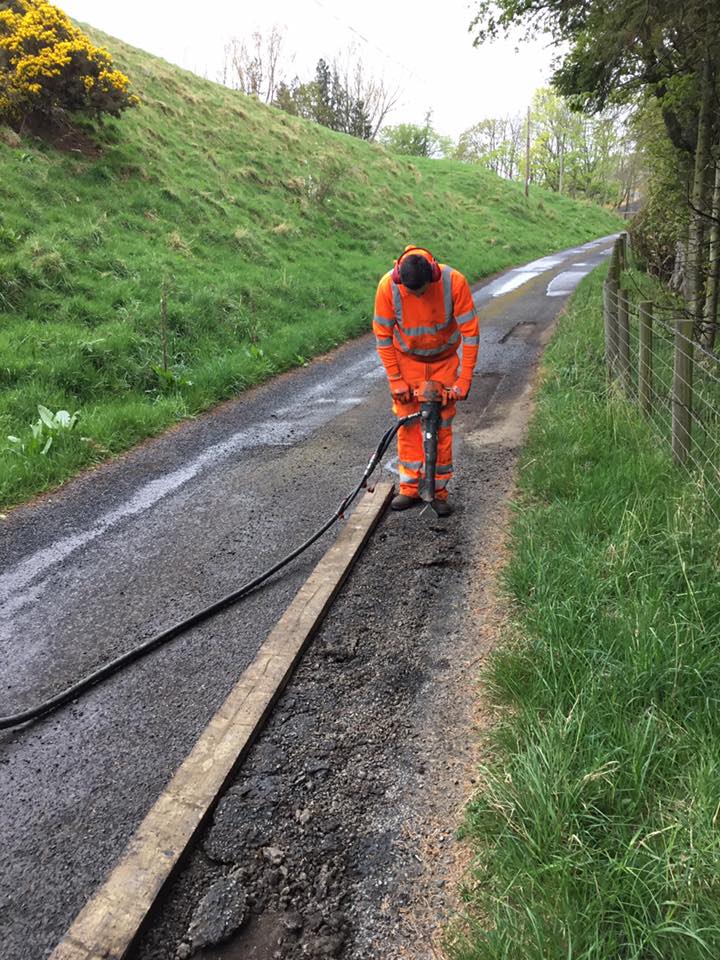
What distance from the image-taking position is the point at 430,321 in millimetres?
4250

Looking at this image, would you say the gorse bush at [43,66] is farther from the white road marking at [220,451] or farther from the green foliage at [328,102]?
the green foliage at [328,102]

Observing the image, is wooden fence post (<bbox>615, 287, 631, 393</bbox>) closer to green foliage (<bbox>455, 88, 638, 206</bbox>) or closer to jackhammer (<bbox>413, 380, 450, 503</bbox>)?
jackhammer (<bbox>413, 380, 450, 503</bbox>)

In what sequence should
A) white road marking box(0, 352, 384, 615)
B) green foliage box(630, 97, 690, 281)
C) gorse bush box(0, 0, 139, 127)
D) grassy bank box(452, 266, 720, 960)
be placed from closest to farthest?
grassy bank box(452, 266, 720, 960)
white road marking box(0, 352, 384, 615)
green foliage box(630, 97, 690, 281)
gorse bush box(0, 0, 139, 127)

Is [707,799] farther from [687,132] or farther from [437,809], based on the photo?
[687,132]

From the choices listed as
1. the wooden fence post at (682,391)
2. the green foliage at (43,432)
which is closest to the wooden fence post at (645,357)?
the wooden fence post at (682,391)

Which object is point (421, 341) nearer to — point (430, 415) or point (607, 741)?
point (430, 415)

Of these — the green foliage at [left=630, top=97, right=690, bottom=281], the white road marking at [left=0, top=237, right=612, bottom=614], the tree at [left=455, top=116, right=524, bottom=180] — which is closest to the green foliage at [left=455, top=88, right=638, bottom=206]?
the tree at [left=455, top=116, right=524, bottom=180]

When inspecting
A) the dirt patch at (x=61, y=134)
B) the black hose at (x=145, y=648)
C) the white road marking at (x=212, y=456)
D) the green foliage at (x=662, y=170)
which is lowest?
the black hose at (x=145, y=648)

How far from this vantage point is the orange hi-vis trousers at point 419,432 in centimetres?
450

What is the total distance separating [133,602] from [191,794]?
1.64 metres

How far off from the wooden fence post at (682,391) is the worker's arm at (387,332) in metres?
1.76

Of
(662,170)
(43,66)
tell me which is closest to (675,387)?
(662,170)

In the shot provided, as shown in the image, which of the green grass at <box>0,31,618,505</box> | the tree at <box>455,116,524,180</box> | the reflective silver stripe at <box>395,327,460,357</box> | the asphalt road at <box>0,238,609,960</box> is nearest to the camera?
the asphalt road at <box>0,238,609,960</box>

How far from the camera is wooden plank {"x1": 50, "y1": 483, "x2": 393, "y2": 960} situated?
1.84 meters
